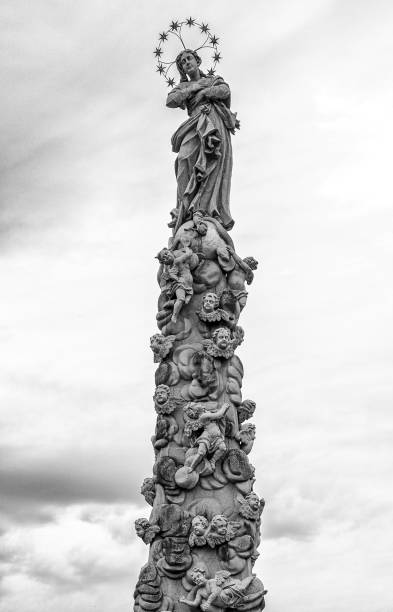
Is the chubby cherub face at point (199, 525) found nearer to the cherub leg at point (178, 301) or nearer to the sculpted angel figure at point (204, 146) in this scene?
the cherub leg at point (178, 301)

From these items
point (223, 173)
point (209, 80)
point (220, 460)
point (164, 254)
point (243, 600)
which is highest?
point (209, 80)

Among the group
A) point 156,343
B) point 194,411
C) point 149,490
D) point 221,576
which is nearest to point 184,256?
point 156,343

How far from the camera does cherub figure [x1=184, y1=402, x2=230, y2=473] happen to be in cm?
1644

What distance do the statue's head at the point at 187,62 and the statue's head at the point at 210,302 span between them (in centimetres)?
385

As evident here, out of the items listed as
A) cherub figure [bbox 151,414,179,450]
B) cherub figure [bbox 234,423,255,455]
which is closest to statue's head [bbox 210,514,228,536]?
cherub figure [bbox 234,423,255,455]

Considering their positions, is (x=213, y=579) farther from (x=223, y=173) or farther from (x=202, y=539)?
(x=223, y=173)

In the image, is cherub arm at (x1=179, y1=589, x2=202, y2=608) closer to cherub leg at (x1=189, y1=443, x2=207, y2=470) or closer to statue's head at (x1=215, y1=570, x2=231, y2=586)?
statue's head at (x1=215, y1=570, x2=231, y2=586)

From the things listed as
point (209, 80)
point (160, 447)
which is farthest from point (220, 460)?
point (209, 80)

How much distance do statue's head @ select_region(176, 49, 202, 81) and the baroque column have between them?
1.06 ft

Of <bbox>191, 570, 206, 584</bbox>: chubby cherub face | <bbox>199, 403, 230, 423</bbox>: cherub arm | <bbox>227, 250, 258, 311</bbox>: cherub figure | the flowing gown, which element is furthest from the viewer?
the flowing gown

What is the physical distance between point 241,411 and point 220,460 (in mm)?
898

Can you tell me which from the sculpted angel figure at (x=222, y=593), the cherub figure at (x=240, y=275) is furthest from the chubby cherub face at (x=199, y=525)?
the cherub figure at (x=240, y=275)

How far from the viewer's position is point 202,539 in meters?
16.0

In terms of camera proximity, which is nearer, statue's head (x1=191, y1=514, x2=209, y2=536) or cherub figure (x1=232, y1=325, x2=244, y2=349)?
statue's head (x1=191, y1=514, x2=209, y2=536)
